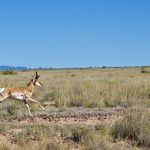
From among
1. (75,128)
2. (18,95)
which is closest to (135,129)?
(75,128)

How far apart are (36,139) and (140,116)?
3.02 metres

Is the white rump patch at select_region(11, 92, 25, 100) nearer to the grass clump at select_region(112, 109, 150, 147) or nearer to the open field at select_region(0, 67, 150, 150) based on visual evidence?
the open field at select_region(0, 67, 150, 150)

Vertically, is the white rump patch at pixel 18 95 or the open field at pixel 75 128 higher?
the white rump patch at pixel 18 95

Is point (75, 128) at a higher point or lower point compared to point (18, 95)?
lower

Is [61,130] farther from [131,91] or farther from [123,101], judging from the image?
[131,91]

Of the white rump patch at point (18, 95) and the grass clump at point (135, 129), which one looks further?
the white rump patch at point (18, 95)

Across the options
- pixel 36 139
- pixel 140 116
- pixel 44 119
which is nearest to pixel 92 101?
pixel 44 119

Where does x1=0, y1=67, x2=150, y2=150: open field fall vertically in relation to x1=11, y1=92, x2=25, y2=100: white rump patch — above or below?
below

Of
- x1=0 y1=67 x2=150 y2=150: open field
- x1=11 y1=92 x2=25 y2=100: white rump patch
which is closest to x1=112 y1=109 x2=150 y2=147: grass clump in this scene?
x1=0 y1=67 x2=150 y2=150: open field

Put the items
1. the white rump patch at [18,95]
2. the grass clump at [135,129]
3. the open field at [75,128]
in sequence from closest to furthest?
1. the open field at [75,128]
2. the grass clump at [135,129]
3. the white rump patch at [18,95]

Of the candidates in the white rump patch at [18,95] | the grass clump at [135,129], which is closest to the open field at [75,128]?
the grass clump at [135,129]

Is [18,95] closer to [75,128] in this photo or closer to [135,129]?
[75,128]

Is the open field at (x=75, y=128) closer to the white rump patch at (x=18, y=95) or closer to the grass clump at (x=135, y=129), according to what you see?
the grass clump at (x=135, y=129)

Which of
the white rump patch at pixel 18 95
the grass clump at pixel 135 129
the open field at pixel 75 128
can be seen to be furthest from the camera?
the white rump patch at pixel 18 95
